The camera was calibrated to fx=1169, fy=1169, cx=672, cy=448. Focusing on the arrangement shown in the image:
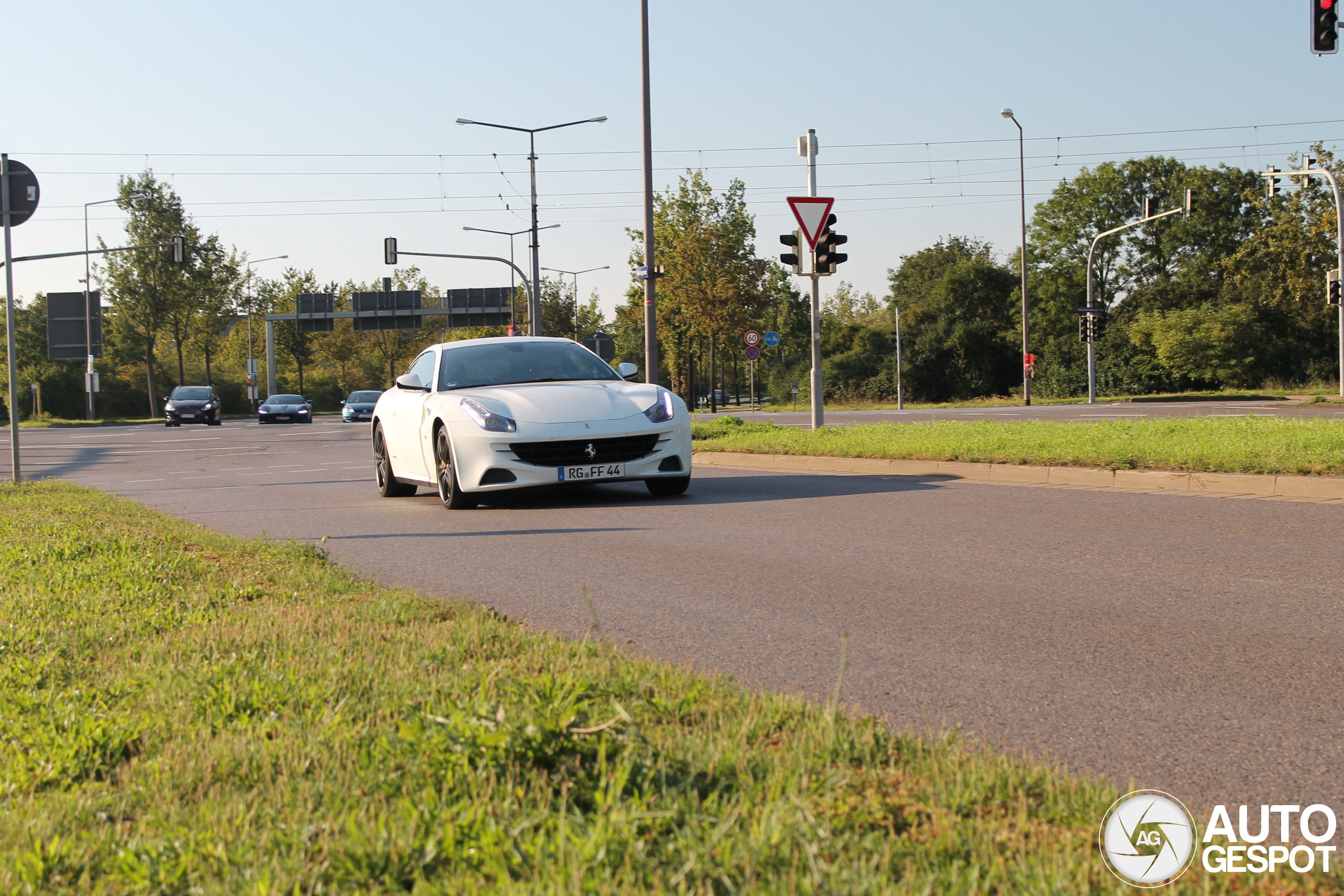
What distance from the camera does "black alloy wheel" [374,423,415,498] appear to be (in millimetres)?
12508

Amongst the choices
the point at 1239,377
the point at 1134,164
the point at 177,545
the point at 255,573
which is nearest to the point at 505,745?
the point at 255,573

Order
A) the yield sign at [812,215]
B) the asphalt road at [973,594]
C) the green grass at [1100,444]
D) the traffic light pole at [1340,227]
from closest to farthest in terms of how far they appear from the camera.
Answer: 1. the asphalt road at [973,594]
2. the green grass at [1100,444]
3. the yield sign at [812,215]
4. the traffic light pole at [1340,227]

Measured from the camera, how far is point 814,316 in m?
18.8

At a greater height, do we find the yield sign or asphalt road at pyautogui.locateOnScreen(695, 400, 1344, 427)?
the yield sign

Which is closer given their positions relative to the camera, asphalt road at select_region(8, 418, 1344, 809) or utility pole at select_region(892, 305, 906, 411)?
asphalt road at select_region(8, 418, 1344, 809)

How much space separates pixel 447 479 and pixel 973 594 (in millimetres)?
6012

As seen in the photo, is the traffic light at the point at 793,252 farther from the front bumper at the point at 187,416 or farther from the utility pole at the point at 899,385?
the front bumper at the point at 187,416

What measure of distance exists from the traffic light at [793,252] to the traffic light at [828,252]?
0.29 metres

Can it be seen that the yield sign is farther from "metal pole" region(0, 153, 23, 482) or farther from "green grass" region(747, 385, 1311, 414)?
"green grass" region(747, 385, 1311, 414)

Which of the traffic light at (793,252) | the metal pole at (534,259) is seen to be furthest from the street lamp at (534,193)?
the traffic light at (793,252)

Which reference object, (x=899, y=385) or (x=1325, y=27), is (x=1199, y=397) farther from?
(x=1325, y=27)

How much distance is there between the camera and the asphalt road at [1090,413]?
25.1 meters

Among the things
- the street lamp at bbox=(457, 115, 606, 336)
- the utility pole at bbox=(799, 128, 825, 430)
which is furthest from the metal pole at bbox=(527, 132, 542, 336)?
the utility pole at bbox=(799, 128, 825, 430)

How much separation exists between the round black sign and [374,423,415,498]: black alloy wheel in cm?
490
